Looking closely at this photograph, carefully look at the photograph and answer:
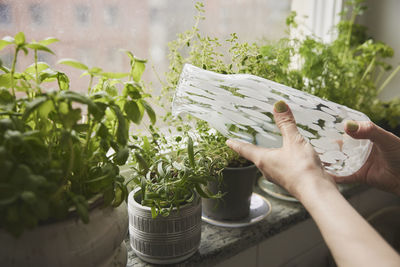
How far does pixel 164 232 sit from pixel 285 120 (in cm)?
31

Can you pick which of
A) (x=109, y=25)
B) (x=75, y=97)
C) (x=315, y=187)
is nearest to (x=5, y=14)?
(x=109, y=25)

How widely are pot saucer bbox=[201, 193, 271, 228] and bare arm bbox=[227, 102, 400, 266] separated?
0.75 ft

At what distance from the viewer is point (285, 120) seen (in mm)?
621

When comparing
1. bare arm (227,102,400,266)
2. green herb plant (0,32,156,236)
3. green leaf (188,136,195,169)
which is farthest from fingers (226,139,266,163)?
green herb plant (0,32,156,236)

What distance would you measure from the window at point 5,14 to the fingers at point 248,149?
527 mm

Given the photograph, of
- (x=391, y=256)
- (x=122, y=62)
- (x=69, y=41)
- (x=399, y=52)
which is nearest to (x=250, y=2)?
(x=122, y=62)

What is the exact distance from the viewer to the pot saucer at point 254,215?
867 millimetres

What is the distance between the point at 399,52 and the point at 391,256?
4.14 ft

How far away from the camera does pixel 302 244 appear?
109 centimetres

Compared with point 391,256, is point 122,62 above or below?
above

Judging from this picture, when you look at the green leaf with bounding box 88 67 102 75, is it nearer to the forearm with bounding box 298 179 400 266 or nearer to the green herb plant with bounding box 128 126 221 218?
the green herb plant with bounding box 128 126 221 218

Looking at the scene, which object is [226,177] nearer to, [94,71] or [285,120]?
[285,120]

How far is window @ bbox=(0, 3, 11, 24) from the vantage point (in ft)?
2.37

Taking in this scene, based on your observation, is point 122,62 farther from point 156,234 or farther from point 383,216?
point 383,216
